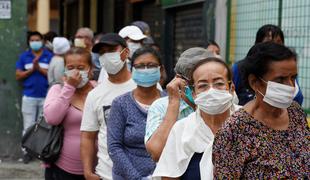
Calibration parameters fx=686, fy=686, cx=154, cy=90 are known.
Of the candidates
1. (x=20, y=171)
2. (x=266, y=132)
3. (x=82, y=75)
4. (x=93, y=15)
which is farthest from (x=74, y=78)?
(x=93, y=15)

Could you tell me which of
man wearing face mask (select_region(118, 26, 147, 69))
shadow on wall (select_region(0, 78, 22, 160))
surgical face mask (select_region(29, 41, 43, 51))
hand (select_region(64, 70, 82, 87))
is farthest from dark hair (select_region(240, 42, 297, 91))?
surgical face mask (select_region(29, 41, 43, 51))

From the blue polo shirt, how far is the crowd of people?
14.0 ft

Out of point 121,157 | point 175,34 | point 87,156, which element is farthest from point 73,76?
point 175,34

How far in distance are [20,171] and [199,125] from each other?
20.1 feet

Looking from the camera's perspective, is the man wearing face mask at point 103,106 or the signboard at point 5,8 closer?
the man wearing face mask at point 103,106

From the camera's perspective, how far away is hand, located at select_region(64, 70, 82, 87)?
5.15 m

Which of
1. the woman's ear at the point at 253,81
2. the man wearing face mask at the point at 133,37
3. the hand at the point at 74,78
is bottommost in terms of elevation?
the hand at the point at 74,78

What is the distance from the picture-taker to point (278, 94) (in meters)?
2.96

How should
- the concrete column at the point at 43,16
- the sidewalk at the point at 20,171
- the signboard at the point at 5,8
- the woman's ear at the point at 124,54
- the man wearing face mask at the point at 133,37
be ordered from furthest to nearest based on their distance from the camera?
the concrete column at the point at 43,16, the signboard at the point at 5,8, the sidewalk at the point at 20,171, the man wearing face mask at the point at 133,37, the woman's ear at the point at 124,54

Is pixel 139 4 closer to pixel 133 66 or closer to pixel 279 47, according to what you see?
pixel 133 66

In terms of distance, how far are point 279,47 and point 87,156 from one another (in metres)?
2.27

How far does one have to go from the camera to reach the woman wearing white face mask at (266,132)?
292 centimetres

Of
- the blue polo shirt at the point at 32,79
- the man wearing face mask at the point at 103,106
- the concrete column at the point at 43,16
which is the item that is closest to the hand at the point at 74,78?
the man wearing face mask at the point at 103,106

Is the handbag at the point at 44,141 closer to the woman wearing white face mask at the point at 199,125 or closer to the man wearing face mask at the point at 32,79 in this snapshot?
the woman wearing white face mask at the point at 199,125
